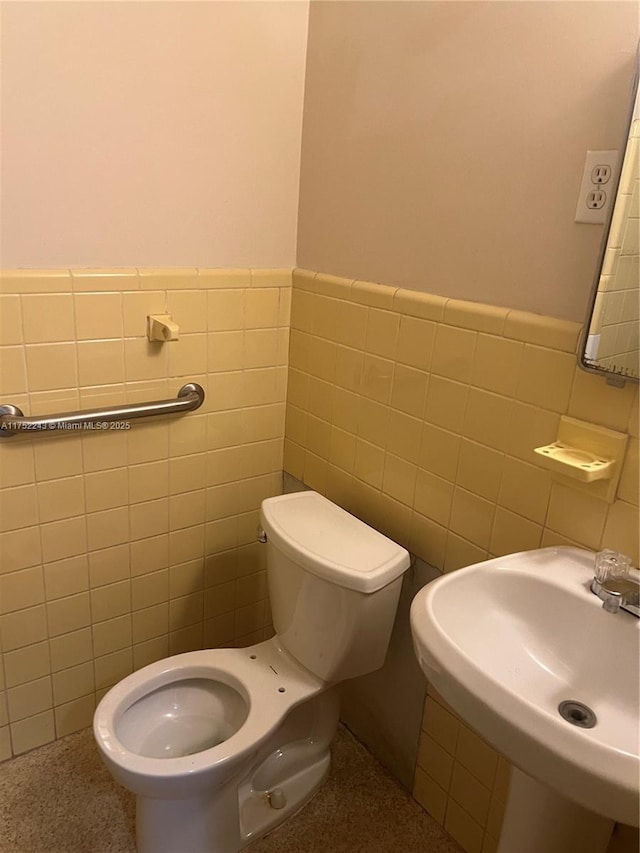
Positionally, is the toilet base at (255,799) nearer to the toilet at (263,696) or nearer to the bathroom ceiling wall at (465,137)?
the toilet at (263,696)

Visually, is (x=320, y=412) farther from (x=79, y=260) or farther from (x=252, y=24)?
(x=252, y=24)

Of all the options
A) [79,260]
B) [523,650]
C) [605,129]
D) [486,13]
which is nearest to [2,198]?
[79,260]

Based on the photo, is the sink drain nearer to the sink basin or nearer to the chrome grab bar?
the sink basin

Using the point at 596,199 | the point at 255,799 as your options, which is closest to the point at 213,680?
the point at 255,799

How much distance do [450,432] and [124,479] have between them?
0.80 meters

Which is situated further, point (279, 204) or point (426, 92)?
point (279, 204)

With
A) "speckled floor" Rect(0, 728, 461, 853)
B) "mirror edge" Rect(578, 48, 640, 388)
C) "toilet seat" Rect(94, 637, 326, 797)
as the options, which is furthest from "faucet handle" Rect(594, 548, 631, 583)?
"speckled floor" Rect(0, 728, 461, 853)

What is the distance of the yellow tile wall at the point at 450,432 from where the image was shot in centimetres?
115

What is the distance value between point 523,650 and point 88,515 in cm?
103

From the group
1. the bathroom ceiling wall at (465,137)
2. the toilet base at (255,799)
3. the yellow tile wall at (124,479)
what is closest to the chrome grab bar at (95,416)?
the yellow tile wall at (124,479)

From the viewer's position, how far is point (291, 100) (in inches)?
63.5

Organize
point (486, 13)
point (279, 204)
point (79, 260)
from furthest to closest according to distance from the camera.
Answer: point (279, 204)
point (79, 260)
point (486, 13)

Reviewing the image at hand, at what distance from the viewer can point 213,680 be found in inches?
60.6

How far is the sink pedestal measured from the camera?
102 cm
